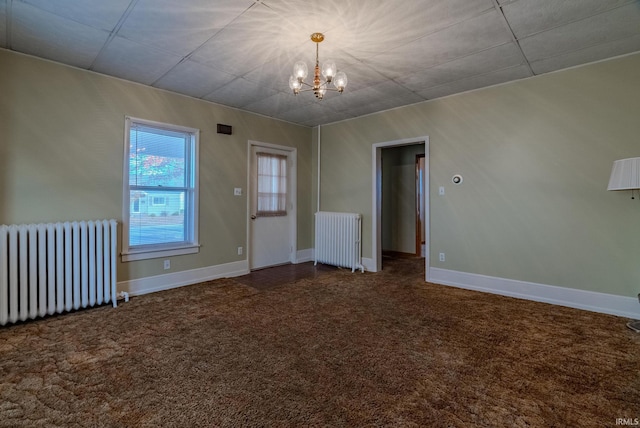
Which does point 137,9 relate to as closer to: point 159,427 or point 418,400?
point 159,427

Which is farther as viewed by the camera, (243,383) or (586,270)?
(586,270)

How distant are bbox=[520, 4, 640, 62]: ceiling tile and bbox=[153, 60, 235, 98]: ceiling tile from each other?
3113mm

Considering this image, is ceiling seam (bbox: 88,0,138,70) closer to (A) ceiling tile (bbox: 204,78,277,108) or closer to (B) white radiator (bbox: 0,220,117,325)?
(A) ceiling tile (bbox: 204,78,277,108)

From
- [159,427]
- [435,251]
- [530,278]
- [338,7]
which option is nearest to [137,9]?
[338,7]

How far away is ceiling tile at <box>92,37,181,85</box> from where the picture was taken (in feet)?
9.17

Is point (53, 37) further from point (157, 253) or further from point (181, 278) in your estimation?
point (181, 278)

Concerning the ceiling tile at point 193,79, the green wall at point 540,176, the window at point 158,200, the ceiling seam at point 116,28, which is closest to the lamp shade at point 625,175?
the green wall at point 540,176

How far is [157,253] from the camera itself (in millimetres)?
3832

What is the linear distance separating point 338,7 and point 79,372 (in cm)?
316

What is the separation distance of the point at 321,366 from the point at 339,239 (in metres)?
3.18

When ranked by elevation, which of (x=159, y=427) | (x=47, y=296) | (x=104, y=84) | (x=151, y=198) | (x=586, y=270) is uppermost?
(x=104, y=84)

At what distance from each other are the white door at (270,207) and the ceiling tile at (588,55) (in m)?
3.81

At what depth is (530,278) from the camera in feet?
11.5

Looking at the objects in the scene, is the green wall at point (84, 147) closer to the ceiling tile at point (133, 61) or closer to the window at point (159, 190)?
the window at point (159, 190)
